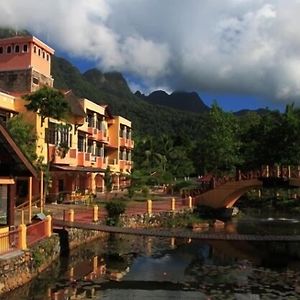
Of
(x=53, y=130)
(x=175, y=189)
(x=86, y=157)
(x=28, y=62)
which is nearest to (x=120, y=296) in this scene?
(x=53, y=130)

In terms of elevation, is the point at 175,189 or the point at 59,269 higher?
the point at 175,189

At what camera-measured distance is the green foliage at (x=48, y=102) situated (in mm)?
34500

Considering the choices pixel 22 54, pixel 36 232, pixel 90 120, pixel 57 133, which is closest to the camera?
pixel 36 232

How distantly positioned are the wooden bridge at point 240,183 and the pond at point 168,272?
11.5 m

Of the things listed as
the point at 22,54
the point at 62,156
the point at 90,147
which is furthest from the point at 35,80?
the point at 62,156

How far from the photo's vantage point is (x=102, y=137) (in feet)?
184

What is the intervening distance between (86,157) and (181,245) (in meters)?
19.7

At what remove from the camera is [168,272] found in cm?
2373

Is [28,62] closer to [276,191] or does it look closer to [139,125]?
[276,191]

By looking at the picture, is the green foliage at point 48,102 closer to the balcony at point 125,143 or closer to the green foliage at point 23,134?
the green foliage at point 23,134

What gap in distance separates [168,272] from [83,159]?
86.5 ft

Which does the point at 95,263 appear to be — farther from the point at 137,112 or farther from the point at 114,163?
the point at 137,112

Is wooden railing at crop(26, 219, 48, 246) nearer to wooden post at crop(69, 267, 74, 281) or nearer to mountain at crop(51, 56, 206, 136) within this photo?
wooden post at crop(69, 267, 74, 281)

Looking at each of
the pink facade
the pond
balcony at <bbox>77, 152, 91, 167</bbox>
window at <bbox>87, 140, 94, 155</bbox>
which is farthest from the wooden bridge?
the pink facade
